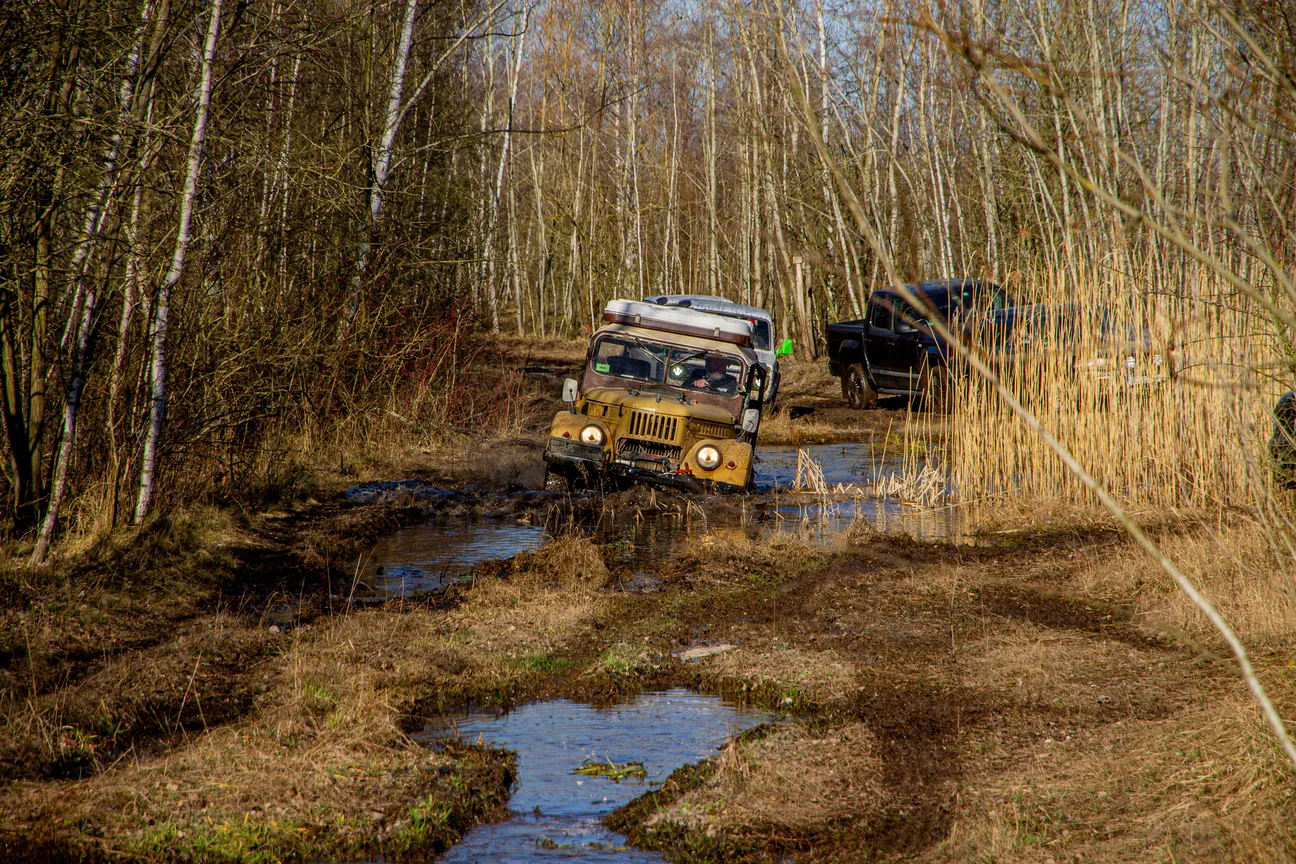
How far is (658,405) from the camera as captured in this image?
11180 millimetres

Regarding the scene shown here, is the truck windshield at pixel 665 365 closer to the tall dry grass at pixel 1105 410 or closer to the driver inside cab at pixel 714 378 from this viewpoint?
the driver inside cab at pixel 714 378

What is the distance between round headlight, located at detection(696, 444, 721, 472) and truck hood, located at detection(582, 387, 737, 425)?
1.05 feet

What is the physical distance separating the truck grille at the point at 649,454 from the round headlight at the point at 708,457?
0.63ft

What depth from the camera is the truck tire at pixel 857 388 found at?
64.4 ft

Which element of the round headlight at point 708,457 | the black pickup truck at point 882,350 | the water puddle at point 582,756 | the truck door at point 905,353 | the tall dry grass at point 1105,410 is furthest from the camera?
the truck door at point 905,353

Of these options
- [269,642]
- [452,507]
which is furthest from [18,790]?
[452,507]

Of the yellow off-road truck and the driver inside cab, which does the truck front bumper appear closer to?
the yellow off-road truck

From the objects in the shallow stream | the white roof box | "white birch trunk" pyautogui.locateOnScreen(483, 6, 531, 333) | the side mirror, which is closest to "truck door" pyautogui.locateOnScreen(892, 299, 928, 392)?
the shallow stream

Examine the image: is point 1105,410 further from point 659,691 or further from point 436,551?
point 436,551

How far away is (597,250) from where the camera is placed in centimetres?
3634

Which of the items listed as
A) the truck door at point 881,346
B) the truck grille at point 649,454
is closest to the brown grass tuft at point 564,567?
the truck grille at point 649,454

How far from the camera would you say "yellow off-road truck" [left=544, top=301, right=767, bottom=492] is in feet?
36.4

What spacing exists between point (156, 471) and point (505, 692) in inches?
162

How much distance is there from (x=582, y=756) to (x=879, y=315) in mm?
14826
